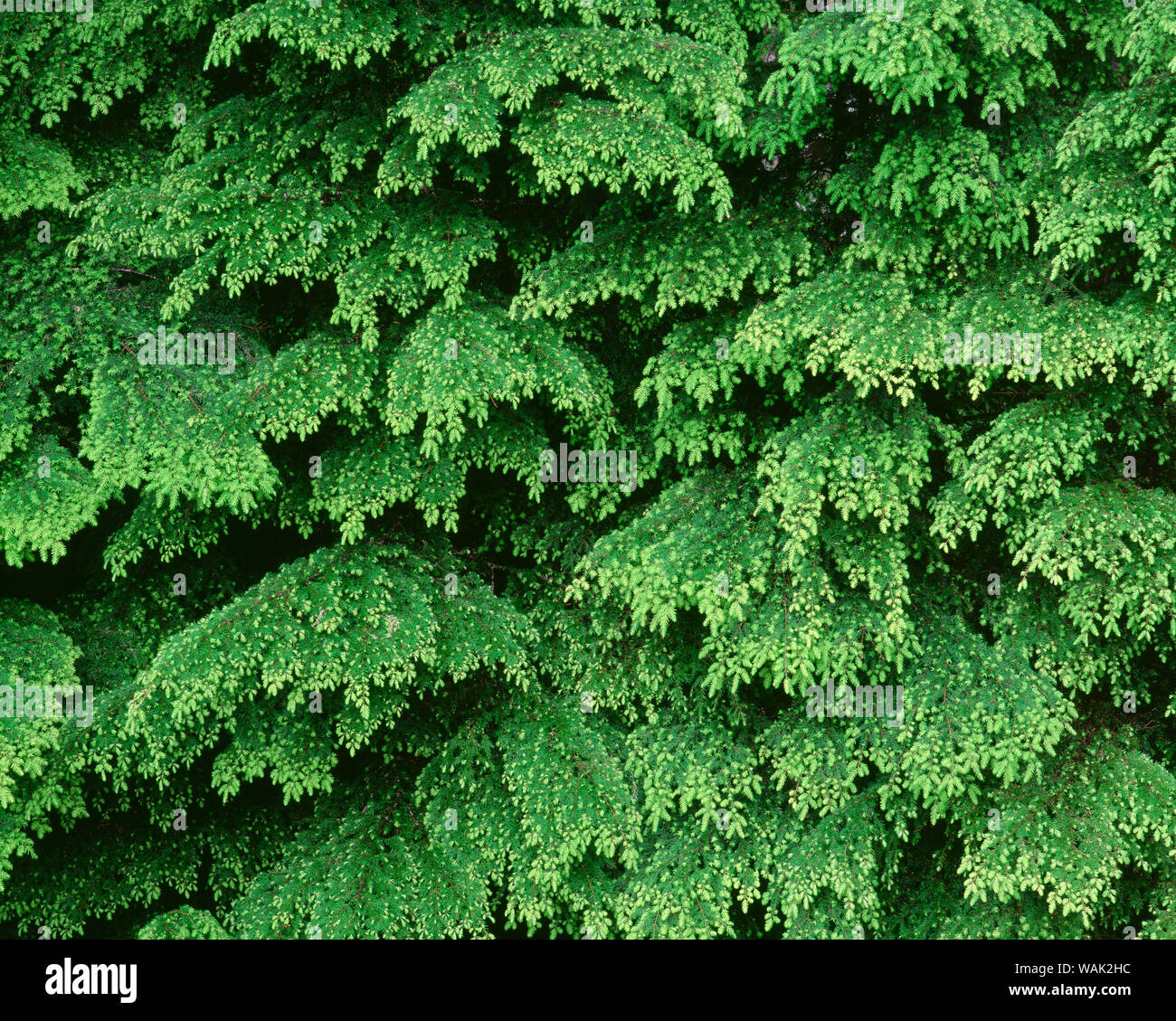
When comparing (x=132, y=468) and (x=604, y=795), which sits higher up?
(x=132, y=468)

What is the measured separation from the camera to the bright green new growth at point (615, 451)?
5.53 meters

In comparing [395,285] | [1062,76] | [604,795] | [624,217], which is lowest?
[604,795]

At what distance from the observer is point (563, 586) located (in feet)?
22.8

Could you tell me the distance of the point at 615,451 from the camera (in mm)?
6781

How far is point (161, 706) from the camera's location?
5.80 metres

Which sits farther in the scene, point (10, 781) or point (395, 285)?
point (395, 285)

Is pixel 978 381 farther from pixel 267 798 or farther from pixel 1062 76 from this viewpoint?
pixel 267 798

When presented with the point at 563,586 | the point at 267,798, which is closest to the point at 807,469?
the point at 563,586

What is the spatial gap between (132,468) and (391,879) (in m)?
2.97

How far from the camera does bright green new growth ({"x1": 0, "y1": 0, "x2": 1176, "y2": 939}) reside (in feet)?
18.1

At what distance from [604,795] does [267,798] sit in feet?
8.76
